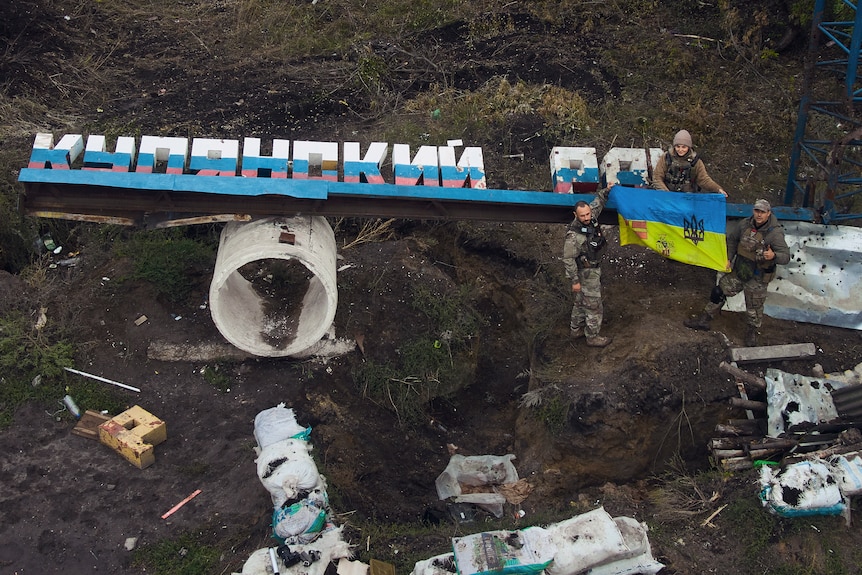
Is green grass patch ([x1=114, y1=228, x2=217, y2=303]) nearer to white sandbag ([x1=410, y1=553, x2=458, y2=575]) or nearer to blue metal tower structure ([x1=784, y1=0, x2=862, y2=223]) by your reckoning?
white sandbag ([x1=410, y1=553, x2=458, y2=575])

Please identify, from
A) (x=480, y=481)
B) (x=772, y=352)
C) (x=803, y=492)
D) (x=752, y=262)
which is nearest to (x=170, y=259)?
(x=480, y=481)

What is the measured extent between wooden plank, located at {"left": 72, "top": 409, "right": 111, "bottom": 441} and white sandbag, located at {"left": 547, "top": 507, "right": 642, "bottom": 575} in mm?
5224

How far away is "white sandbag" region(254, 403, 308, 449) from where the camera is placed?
833cm

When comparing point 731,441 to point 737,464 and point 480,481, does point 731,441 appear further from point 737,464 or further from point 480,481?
point 480,481

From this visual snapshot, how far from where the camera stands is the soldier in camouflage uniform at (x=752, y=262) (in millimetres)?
8180

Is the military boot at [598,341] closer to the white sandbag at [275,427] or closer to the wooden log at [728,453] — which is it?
the wooden log at [728,453]

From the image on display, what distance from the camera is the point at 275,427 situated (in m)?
8.48

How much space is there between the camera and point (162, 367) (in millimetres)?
9484

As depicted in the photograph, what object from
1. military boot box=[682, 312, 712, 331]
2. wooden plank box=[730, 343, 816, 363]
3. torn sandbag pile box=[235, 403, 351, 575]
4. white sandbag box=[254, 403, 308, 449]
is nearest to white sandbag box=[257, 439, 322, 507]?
torn sandbag pile box=[235, 403, 351, 575]

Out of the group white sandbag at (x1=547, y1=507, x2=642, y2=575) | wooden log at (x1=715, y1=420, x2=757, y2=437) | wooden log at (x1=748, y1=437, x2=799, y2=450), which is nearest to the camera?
white sandbag at (x1=547, y1=507, x2=642, y2=575)

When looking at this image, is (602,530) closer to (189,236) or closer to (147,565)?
(147,565)

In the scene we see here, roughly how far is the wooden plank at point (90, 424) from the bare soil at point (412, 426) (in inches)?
4.1

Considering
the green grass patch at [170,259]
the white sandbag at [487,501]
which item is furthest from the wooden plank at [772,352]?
the green grass patch at [170,259]

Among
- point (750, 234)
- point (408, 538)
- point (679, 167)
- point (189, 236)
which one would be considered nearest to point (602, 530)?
point (408, 538)
